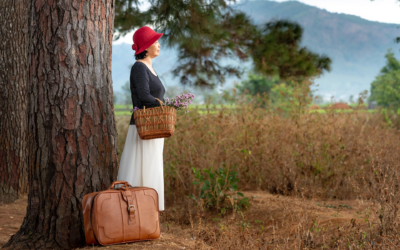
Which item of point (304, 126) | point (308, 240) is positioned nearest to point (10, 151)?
point (308, 240)

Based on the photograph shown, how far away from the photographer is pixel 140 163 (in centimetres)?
301

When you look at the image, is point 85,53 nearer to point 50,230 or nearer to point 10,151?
point 50,230

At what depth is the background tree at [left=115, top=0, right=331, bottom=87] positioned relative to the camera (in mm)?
7301

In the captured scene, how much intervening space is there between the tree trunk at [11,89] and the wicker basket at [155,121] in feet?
8.47

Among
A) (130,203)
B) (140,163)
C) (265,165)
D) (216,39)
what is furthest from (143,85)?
(216,39)

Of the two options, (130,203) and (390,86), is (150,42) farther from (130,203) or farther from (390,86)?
(390,86)

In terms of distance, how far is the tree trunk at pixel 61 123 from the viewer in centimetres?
277

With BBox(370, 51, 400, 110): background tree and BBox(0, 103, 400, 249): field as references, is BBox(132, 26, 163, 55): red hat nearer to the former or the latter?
BBox(0, 103, 400, 249): field

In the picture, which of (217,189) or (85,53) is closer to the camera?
(85,53)

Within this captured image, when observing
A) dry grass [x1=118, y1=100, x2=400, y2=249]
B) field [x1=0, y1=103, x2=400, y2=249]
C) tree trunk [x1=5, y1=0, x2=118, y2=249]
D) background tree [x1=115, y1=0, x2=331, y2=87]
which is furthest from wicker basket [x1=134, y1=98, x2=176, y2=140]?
background tree [x1=115, y1=0, x2=331, y2=87]

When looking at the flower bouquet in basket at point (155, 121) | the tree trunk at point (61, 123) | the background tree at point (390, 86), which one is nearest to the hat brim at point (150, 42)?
the tree trunk at point (61, 123)

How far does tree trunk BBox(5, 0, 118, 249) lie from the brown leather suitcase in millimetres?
280

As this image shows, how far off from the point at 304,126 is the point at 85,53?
3936mm

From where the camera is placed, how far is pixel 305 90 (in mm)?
5785
